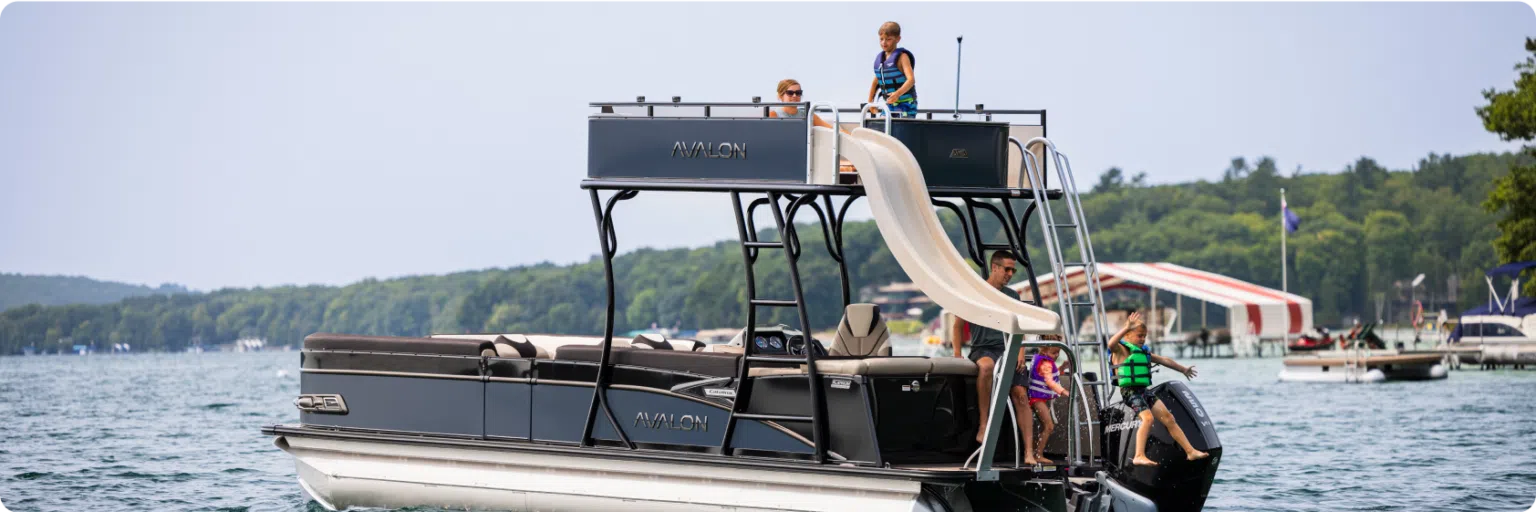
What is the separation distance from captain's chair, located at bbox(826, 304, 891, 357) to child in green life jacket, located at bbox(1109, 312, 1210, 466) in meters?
1.79

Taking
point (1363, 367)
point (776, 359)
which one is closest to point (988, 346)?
point (776, 359)

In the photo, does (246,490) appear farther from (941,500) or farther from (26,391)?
(26,391)

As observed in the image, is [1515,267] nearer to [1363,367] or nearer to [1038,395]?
[1363,367]

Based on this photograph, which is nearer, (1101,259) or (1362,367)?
(1362,367)

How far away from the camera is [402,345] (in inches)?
627

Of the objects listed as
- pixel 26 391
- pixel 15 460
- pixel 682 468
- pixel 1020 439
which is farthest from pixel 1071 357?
pixel 26 391

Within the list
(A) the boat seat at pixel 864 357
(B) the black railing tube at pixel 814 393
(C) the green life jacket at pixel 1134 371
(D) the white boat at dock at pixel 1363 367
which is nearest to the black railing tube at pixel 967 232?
(A) the boat seat at pixel 864 357

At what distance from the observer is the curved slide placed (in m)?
12.5

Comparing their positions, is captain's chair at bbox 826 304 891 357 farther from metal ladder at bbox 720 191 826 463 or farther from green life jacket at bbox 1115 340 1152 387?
green life jacket at bbox 1115 340 1152 387

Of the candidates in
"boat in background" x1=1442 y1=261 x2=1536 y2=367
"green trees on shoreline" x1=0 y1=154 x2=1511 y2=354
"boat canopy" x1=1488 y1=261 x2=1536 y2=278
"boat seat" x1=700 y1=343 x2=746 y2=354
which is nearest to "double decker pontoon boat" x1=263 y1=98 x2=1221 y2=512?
"boat seat" x1=700 y1=343 x2=746 y2=354

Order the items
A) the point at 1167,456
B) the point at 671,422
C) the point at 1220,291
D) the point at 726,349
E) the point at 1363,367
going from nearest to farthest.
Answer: the point at 1167,456 → the point at 671,422 → the point at 726,349 → the point at 1363,367 → the point at 1220,291

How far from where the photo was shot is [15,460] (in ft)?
96.2

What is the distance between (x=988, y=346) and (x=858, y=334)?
131 centimetres

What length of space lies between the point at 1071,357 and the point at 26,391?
62.0 m
